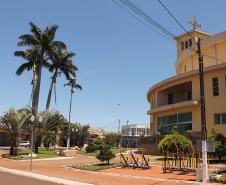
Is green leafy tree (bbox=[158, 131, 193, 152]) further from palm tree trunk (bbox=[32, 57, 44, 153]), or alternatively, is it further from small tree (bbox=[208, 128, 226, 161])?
palm tree trunk (bbox=[32, 57, 44, 153])

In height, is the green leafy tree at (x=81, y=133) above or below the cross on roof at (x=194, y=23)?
below

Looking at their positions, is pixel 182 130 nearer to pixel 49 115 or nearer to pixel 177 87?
pixel 177 87

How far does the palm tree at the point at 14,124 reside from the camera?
135 ft

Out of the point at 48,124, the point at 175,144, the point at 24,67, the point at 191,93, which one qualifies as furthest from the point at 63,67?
the point at 175,144

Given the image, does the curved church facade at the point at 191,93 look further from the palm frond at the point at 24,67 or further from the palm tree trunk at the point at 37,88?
the palm frond at the point at 24,67

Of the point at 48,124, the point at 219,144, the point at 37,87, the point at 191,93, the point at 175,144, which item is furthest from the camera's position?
the point at 37,87

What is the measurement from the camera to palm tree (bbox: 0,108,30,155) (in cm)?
4119

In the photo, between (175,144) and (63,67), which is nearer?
(175,144)

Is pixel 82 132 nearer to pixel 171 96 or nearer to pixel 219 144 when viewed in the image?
pixel 171 96

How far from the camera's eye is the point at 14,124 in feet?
135

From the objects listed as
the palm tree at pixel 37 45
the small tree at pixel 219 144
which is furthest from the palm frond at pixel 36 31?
the small tree at pixel 219 144

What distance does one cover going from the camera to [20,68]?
5728 cm

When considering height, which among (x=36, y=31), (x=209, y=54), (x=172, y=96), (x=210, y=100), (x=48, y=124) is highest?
(x=36, y=31)

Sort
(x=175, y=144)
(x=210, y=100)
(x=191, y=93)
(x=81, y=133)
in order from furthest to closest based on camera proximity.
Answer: (x=81, y=133) < (x=191, y=93) < (x=210, y=100) < (x=175, y=144)
